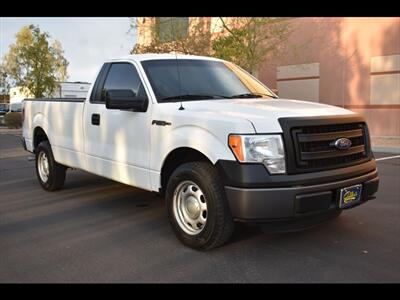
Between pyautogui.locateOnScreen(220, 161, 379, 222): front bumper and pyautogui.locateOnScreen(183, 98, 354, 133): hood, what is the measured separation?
541 millimetres

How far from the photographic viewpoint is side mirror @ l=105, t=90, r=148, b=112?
4.89 m

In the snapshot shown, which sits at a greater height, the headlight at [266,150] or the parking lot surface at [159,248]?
the headlight at [266,150]

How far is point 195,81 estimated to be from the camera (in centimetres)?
523

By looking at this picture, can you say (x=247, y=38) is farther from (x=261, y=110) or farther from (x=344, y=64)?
(x=261, y=110)

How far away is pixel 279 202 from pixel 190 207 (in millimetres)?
994

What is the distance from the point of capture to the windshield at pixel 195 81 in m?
5.02

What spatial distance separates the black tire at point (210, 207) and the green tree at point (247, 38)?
44.9 ft

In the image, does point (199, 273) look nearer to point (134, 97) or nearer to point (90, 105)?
point (134, 97)

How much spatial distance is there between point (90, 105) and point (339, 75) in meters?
15.1

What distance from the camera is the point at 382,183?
8078 millimetres

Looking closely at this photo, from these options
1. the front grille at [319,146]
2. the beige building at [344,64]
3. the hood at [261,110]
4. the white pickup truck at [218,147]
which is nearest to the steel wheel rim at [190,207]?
the white pickup truck at [218,147]

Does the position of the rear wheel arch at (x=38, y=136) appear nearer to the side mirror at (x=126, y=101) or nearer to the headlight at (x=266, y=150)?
the side mirror at (x=126, y=101)

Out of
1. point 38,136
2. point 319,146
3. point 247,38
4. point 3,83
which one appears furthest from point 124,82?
point 3,83
